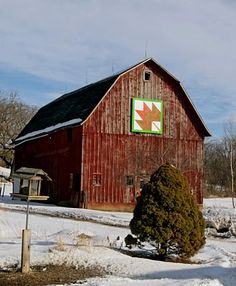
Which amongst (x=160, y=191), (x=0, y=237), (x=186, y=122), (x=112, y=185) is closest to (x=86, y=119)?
(x=112, y=185)

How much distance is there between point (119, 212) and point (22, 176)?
17.4 metres

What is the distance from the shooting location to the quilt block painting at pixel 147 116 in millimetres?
31031

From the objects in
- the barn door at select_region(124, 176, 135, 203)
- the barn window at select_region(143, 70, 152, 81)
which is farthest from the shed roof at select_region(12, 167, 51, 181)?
the barn window at select_region(143, 70, 152, 81)

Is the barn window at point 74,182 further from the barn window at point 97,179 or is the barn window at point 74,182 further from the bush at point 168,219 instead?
the bush at point 168,219

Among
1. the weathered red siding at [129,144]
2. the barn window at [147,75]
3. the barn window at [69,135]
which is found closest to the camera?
the weathered red siding at [129,144]

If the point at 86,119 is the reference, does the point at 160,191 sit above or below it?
below

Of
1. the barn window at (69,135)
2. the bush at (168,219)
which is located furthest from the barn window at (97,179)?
the bush at (168,219)

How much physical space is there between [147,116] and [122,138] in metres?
2.20

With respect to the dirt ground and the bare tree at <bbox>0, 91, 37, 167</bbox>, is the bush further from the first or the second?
the bare tree at <bbox>0, 91, 37, 167</bbox>

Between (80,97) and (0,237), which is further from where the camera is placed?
(80,97)

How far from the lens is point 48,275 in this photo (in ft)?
33.2

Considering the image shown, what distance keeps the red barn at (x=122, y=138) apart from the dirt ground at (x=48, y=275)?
60.9 ft

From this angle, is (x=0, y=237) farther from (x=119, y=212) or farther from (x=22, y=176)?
(x=119, y=212)

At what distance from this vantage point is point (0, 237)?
1486 cm
